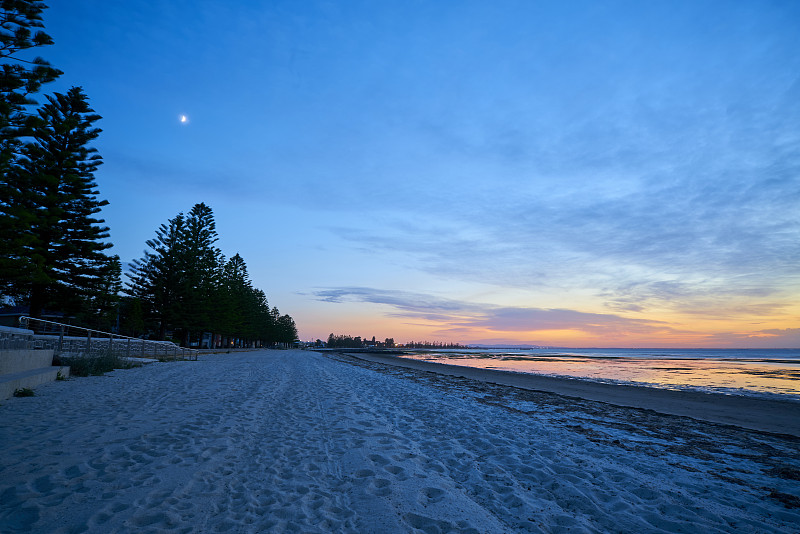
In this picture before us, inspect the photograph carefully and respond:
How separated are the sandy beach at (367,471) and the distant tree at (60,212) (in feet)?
59.2

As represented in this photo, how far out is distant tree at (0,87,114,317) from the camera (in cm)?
1992

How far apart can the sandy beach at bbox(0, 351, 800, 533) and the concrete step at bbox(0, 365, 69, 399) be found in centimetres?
34

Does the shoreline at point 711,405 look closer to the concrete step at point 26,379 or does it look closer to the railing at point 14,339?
the concrete step at point 26,379

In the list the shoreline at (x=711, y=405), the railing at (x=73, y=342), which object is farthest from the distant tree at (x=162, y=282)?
the shoreline at (x=711, y=405)

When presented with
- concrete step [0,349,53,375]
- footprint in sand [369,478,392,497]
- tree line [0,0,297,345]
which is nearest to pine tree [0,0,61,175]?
tree line [0,0,297,345]

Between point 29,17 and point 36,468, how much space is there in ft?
43.8

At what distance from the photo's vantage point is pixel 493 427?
6.82 m

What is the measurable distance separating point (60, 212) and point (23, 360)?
15.3 meters

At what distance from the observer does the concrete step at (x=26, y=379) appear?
23.3 ft

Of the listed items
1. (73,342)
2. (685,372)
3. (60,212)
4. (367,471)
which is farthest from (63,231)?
(685,372)

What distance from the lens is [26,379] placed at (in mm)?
8000

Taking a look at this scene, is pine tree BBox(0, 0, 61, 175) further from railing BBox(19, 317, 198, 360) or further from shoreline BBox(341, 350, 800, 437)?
shoreline BBox(341, 350, 800, 437)

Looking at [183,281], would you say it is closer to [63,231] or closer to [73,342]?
[63,231]

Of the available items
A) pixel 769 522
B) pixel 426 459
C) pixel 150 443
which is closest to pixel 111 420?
pixel 150 443
